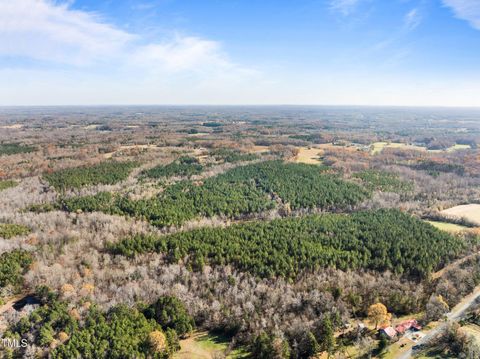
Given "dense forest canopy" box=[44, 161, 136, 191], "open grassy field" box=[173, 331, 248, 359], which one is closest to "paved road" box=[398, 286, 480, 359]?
"open grassy field" box=[173, 331, 248, 359]

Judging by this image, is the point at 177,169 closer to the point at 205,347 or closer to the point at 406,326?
the point at 205,347

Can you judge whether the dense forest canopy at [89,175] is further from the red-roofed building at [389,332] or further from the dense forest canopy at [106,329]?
the red-roofed building at [389,332]

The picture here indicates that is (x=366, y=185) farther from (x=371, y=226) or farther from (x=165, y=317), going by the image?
(x=165, y=317)

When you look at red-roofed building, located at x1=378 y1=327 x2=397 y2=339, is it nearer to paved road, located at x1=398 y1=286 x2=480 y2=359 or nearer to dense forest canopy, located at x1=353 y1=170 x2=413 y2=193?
paved road, located at x1=398 y1=286 x2=480 y2=359

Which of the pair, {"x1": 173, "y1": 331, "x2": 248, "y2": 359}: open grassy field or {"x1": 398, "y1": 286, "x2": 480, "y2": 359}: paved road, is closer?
{"x1": 173, "y1": 331, "x2": 248, "y2": 359}: open grassy field

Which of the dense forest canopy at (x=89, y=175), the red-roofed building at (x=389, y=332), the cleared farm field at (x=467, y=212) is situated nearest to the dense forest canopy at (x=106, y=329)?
the red-roofed building at (x=389, y=332)

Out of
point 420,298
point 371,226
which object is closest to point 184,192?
point 371,226

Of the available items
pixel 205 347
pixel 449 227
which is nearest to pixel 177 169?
pixel 449 227
